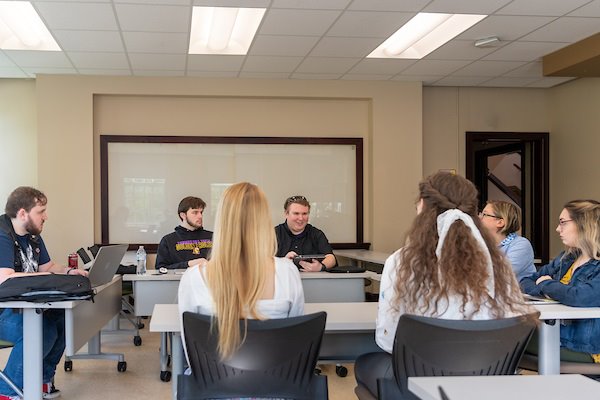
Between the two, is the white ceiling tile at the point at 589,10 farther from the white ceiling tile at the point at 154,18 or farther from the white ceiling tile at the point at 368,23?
the white ceiling tile at the point at 154,18

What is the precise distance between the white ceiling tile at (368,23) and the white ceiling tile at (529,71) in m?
2.04

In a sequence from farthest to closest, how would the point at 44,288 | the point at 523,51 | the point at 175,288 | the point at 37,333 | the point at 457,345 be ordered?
1. the point at 523,51
2. the point at 175,288
3. the point at 37,333
4. the point at 44,288
5. the point at 457,345

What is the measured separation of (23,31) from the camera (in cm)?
560

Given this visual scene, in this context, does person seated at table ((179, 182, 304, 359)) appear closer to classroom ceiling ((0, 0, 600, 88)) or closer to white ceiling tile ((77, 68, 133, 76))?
classroom ceiling ((0, 0, 600, 88))

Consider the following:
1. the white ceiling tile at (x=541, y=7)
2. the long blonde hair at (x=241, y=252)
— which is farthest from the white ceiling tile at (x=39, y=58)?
the long blonde hair at (x=241, y=252)

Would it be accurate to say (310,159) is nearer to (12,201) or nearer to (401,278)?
(12,201)

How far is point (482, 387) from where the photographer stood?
1432 mm

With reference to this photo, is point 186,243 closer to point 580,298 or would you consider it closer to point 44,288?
point 44,288

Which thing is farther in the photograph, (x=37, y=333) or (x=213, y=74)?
(x=213, y=74)

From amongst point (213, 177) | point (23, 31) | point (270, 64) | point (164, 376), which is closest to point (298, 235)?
point (164, 376)

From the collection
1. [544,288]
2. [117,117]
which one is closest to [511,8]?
[544,288]

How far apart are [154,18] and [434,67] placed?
319cm

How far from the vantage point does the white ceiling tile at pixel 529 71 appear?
6.50 metres

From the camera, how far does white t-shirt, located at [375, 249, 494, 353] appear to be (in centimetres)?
209
